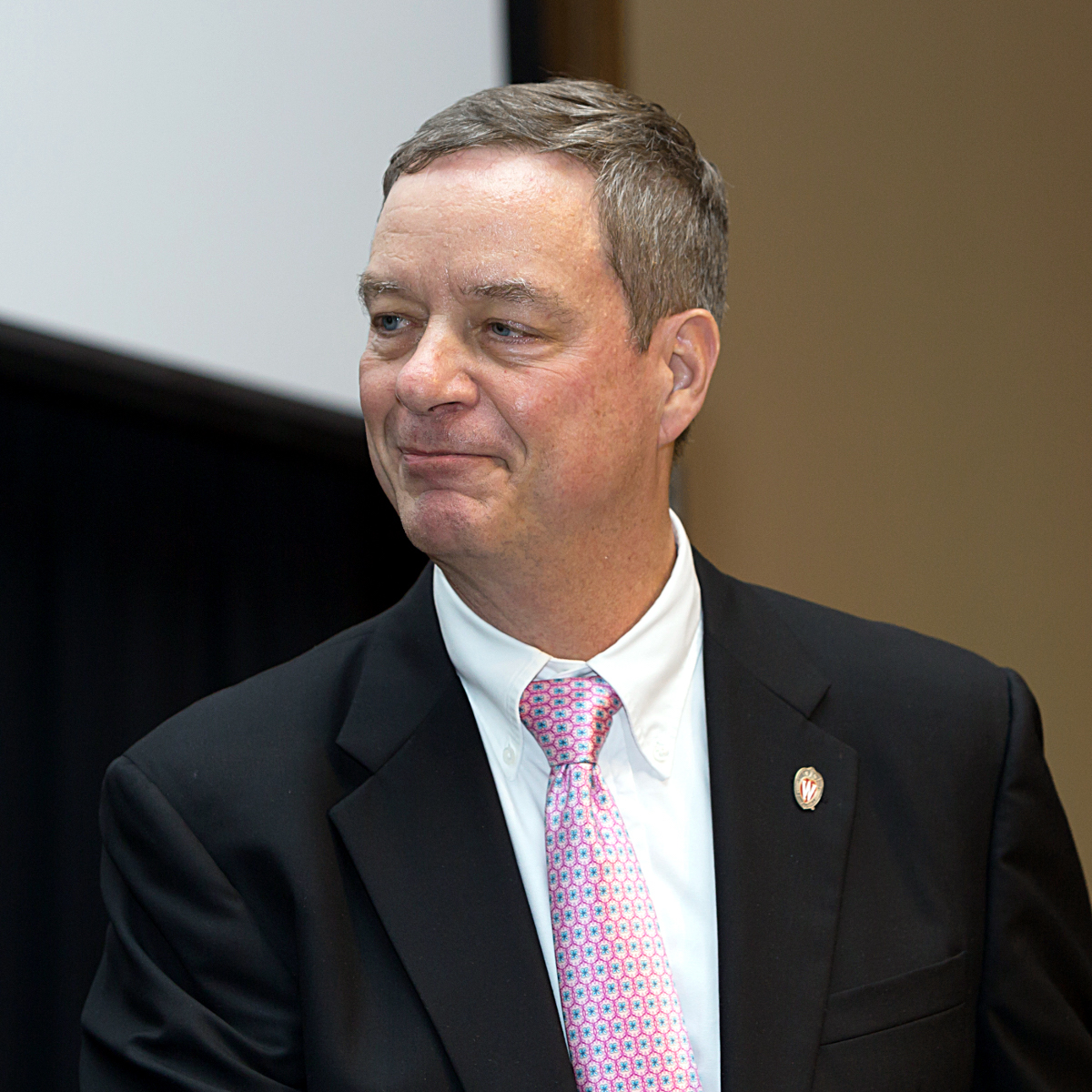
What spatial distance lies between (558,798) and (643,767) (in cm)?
12

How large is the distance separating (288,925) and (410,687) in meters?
0.27

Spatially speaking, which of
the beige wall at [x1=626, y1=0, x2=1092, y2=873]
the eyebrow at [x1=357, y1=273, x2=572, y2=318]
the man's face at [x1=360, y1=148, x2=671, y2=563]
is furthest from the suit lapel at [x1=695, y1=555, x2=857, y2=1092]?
the beige wall at [x1=626, y1=0, x2=1092, y2=873]

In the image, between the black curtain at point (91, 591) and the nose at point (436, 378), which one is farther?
the black curtain at point (91, 591)

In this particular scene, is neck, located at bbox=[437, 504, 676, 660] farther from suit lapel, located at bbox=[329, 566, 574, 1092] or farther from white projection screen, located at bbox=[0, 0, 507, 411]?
white projection screen, located at bbox=[0, 0, 507, 411]

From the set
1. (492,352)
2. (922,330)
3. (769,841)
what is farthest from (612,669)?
(922,330)

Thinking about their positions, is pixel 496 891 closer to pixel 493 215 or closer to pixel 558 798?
pixel 558 798

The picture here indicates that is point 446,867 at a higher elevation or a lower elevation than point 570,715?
lower

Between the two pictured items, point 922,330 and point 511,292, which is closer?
point 511,292

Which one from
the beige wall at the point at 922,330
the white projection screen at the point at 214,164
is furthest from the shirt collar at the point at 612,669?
the beige wall at the point at 922,330

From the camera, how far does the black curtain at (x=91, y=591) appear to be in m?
2.10

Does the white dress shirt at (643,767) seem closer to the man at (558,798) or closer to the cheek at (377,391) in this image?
the man at (558,798)

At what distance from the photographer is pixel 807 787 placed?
1.40m

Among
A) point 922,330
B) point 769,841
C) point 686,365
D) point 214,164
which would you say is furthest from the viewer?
point 922,330

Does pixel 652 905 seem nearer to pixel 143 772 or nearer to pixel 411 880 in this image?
pixel 411 880
